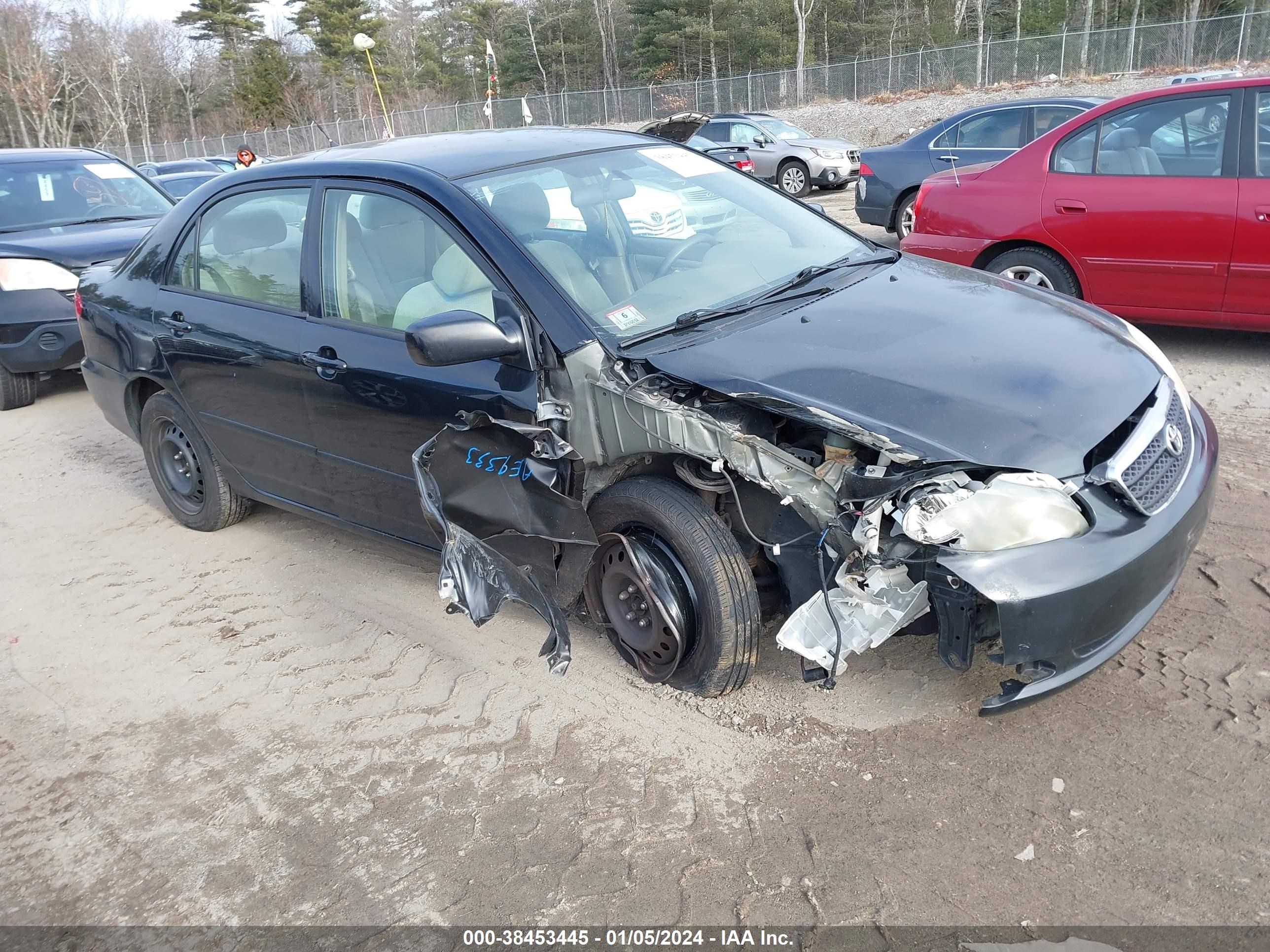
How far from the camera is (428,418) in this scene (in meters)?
3.37

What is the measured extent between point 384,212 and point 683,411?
1499mm

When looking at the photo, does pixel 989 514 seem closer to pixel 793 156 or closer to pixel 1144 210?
pixel 1144 210

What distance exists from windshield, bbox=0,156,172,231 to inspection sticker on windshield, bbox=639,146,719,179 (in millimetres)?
5792

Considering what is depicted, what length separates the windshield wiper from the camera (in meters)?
3.15

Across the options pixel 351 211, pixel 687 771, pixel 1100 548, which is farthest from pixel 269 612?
pixel 1100 548

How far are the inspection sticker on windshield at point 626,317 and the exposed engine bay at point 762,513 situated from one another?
0.18 meters

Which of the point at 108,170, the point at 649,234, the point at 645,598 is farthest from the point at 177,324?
the point at 108,170

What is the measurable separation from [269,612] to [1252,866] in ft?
11.6

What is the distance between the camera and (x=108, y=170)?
27.9ft

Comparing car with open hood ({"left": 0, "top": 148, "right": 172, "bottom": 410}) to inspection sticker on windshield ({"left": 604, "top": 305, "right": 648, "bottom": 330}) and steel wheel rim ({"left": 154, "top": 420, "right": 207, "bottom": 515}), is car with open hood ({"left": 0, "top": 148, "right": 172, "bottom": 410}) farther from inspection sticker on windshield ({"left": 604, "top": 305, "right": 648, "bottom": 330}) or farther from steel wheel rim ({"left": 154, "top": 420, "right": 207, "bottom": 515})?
inspection sticker on windshield ({"left": 604, "top": 305, "right": 648, "bottom": 330})

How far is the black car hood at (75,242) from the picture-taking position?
23.2 feet

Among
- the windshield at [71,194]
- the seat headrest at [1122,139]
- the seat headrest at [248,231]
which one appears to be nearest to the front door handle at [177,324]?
the seat headrest at [248,231]

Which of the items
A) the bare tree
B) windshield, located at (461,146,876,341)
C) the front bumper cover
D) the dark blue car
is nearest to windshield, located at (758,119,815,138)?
the dark blue car

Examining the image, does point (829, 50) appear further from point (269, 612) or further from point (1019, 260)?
point (269, 612)
